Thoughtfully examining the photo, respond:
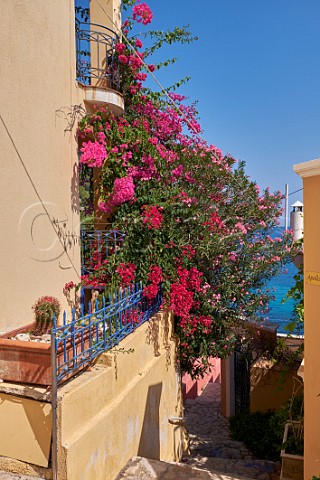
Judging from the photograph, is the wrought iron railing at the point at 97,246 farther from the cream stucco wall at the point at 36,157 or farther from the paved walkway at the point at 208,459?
the paved walkway at the point at 208,459

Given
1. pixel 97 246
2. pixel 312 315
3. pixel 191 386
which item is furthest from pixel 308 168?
pixel 191 386

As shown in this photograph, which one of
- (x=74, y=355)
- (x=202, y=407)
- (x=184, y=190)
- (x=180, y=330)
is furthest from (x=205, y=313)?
(x=202, y=407)

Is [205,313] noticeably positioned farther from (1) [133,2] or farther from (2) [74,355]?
(1) [133,2]

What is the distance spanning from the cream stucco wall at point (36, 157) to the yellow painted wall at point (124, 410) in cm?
137

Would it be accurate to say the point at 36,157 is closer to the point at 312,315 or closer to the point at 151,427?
the point at 312,315

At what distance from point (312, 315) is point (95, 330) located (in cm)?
241

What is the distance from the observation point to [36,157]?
522cm

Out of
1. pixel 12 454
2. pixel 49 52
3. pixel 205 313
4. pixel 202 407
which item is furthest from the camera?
pixel 202 407

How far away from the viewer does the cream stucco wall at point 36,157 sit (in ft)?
15.2

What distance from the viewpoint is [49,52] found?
553 cm

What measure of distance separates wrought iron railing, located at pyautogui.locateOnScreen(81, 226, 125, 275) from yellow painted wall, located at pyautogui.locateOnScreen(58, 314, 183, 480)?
137 cm

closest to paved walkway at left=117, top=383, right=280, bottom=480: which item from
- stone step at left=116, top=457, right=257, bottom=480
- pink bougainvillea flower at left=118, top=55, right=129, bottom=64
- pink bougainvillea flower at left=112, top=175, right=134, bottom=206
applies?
stone step at left=116, top=457, right=257, bottom=480

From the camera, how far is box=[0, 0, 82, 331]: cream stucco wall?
15.2 feet

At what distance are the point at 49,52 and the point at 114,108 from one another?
61.9 inches
